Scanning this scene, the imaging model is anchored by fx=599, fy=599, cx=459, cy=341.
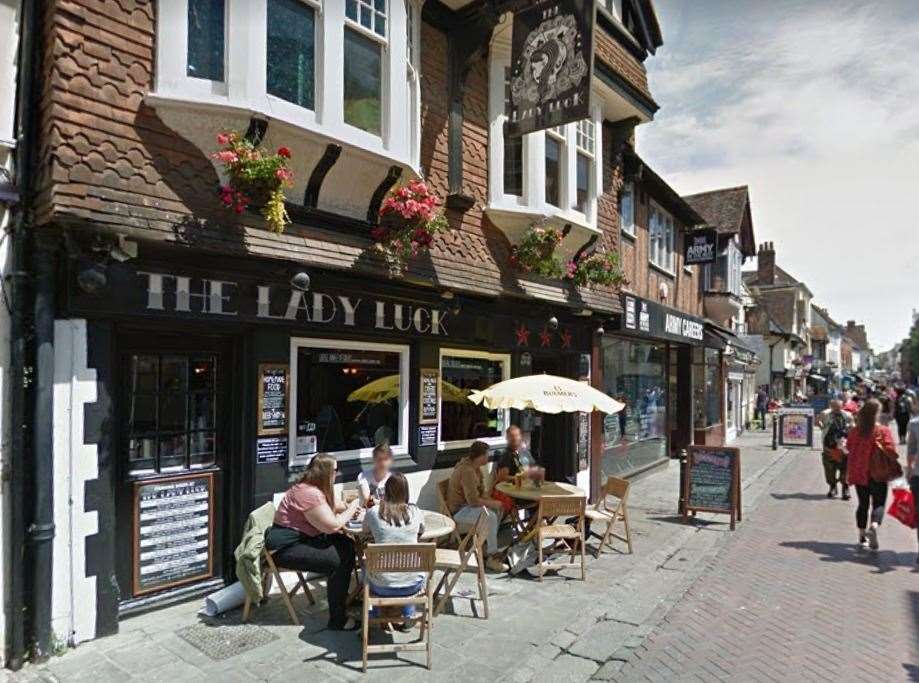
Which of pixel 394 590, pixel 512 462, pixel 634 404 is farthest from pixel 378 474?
pixel 634 404

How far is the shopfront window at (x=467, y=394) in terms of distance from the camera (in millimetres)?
7965

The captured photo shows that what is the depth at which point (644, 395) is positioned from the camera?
1415 cm

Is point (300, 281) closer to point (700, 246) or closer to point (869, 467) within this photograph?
point (869, 467)

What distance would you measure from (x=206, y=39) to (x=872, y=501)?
29.8ft

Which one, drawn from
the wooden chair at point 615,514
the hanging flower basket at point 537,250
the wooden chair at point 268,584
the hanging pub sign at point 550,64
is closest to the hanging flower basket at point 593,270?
the hanging flower basket at point 537,250

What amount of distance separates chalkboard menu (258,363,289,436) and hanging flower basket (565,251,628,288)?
4.91m

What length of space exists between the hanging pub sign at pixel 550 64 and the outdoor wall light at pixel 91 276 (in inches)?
195

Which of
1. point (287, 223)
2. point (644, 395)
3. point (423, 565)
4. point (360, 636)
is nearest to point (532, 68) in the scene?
point (287, 223)

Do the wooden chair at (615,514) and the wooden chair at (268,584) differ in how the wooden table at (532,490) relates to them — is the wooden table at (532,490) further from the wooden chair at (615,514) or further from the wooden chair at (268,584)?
the wooden chair at (268,584)

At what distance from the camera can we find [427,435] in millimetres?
7434

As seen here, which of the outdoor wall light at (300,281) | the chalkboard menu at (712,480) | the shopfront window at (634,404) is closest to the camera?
the outdoor wall light at (300,281)

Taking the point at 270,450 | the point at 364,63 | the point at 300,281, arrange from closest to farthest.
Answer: the point at 300,281 < the point at 270,450 < the point at 364,63

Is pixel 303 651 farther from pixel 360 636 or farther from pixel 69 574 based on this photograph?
pixel 69 574

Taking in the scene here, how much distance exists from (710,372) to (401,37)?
15642 millimetres
